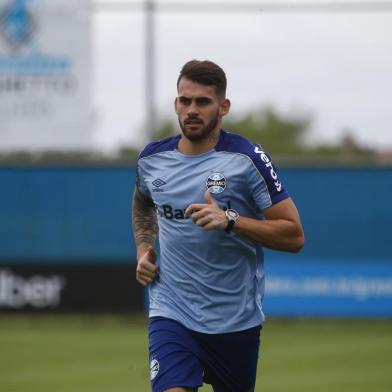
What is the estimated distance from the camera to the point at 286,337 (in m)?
18.0

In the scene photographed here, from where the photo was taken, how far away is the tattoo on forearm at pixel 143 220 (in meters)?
7.59

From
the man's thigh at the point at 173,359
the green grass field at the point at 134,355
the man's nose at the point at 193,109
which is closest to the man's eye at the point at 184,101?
the man's nose at the point at 193,109

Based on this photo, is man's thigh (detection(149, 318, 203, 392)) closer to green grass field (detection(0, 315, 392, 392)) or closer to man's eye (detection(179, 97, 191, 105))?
man's eye (detection(179, 97, 191, 105))

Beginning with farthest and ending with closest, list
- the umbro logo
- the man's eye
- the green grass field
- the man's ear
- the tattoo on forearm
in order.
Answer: the green grass field
the tattoo on forearm
the umbro logo
the man's ear
the man's eye

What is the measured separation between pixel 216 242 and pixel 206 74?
94cm

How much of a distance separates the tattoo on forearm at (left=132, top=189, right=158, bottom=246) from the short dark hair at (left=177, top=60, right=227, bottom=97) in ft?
3.23

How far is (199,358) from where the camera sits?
22.7ft

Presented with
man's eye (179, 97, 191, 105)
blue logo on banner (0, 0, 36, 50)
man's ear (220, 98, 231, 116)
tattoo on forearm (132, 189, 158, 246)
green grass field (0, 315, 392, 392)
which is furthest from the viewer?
blue logo on banner (0, 0, 36, 50)

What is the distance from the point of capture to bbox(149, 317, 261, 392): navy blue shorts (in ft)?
22.3

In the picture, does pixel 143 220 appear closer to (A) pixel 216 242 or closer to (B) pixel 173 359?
(A) pixel 216 242

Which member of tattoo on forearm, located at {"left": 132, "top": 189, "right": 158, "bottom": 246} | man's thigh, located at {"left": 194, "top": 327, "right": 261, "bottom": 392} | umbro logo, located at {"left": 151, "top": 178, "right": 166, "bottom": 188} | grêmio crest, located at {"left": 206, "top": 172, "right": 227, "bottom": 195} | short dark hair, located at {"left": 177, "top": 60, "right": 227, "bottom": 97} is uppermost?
short dark hair, located at {"left": 177, "top": 60, "right": 227, "bottom": 97}

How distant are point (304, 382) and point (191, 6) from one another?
12.1 metres

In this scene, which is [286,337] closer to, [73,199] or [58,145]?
[73,199]

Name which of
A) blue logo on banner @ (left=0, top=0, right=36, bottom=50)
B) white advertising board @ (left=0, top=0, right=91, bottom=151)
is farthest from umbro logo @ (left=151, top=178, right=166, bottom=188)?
blue logo on banner @ (left=0, top=0, right=36, bottom=50)
